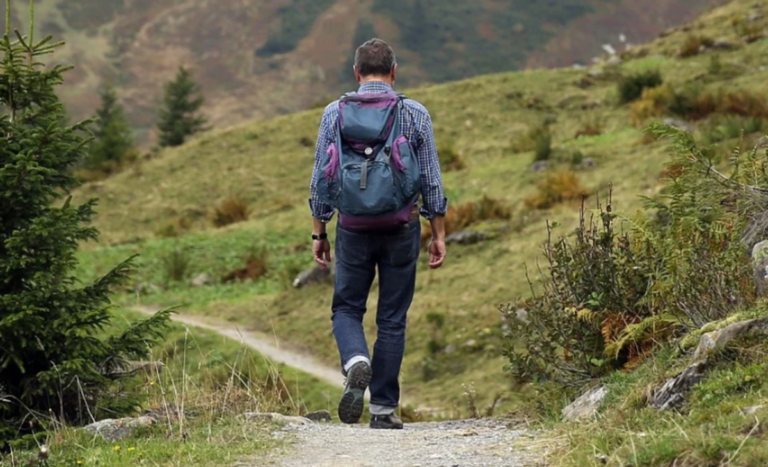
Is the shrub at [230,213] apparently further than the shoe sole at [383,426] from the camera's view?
Yes

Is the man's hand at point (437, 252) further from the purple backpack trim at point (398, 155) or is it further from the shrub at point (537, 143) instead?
the shrub at point (537, 143)

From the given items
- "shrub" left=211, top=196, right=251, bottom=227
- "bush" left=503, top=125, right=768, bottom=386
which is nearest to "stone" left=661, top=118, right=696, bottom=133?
"shrub" left=211, top=196, right=251, bottom=227

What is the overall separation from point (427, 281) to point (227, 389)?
893cm

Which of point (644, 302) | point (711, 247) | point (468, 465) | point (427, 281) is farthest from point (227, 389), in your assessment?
point (427, 281)

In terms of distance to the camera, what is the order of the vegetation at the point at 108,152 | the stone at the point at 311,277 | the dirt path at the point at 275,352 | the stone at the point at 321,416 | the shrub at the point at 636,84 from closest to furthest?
the stone at the point at 321,416
the dirt path at the point at 275,352
the stone at the point at 311,277
the shrub at the point at 636,84
the vegetation at the point at 108,152

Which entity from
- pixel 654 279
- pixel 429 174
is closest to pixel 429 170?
pixel 429 174

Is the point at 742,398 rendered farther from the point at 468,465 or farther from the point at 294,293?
the point at 294,293

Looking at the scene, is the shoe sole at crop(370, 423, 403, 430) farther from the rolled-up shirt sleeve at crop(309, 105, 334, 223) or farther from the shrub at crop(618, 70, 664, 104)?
the shrub at crop(618, 70, 664, 104)

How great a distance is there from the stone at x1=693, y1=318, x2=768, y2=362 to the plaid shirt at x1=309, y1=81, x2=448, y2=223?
1.66 meters

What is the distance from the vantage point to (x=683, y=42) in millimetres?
30203

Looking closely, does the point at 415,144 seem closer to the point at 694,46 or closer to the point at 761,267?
the point at 761,267

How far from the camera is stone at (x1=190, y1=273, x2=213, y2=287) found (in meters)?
18.7

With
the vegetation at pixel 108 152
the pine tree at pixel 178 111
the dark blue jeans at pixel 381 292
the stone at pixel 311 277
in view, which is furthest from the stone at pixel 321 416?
the pine tree at pixel 178 111

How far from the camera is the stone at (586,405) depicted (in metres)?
5.42
